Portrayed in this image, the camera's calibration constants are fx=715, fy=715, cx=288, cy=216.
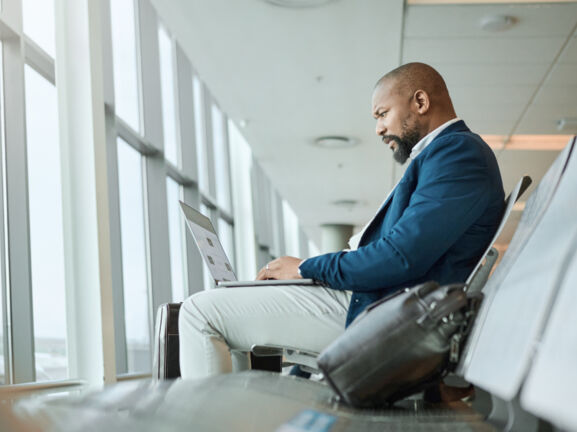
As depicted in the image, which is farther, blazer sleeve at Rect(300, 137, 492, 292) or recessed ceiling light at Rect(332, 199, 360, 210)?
recessed ceiling light at Rect(332, 199, 360, 210)

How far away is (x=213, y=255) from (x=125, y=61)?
4.76 metres

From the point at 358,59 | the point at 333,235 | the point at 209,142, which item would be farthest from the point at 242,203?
the point at 333,235

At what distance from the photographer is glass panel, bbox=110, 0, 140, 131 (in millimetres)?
6715

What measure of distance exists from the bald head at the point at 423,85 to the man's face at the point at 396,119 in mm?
19

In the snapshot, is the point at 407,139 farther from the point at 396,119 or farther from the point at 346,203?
the point at 346,203

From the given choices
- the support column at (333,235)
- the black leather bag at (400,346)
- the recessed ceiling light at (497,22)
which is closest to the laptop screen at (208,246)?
the black leather bag at (400,346)

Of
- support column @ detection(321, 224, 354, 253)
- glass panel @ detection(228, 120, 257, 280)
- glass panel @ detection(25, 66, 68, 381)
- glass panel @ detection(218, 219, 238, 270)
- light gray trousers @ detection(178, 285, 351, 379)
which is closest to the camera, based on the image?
light gray trousers @ detection(178, 285, 351, 379)

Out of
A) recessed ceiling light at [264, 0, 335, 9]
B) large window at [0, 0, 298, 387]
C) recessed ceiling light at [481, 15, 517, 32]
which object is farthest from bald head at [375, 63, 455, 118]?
recessed ceiling light at [481, 15, 517, 32]

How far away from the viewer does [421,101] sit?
2.68 meters

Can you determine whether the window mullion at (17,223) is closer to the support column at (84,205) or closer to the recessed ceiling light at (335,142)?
the support column at (84,205)

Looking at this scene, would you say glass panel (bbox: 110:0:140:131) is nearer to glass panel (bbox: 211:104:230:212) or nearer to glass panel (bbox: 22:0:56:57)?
glass panel (bbox: 22:0:56:57)

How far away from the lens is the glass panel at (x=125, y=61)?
264 inches

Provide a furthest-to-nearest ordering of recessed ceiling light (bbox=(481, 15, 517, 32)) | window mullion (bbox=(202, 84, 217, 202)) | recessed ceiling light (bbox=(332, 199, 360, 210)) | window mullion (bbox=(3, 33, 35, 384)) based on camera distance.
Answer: recessed ceiling light (bbox=(332, 199, 360, 210)) < window mullion (bbox=(202, 84, 217, 202)) < recessed ceiling light (bbox=(481, 15, 517, 32)) < window mullion (bbox=(3, 33, 35, 384))

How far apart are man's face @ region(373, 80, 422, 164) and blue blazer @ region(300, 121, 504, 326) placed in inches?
16.2
